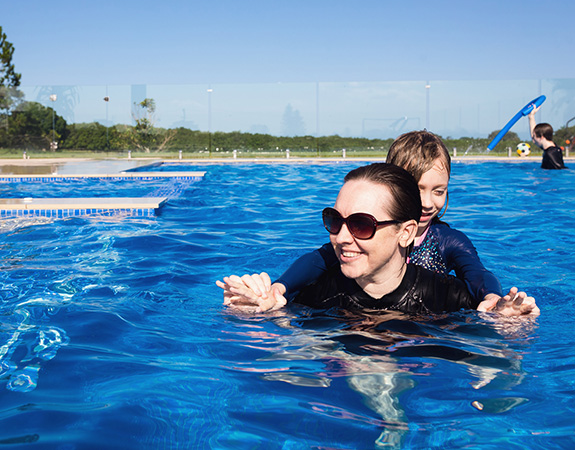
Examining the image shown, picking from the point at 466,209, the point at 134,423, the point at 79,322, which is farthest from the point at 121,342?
the point at 466,209

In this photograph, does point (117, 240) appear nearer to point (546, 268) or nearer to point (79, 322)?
point (79, 322)

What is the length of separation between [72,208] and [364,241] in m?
5.92

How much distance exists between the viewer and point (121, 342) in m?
2.71

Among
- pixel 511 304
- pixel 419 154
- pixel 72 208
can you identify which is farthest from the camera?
pixel 72 208

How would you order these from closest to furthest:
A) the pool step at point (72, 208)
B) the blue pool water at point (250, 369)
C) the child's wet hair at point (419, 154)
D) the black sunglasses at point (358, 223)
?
the blue pool water at point (250, 369) < the black sunglasses at point (358, 223) < the child's wet hair at point (419, 154) < the pool step at point (72, 208)

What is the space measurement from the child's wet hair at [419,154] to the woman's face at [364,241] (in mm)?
604

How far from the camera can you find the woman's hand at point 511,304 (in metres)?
2.14

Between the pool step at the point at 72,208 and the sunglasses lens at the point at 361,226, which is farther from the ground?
the sunglasses lens at the point at 361,226

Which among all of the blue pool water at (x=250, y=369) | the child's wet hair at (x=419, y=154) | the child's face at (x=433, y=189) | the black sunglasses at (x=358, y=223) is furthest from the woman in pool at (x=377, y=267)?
the child's wet hair at (x=419, y=154)

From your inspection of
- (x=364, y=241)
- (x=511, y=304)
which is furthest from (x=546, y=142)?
(x=364, y=241)

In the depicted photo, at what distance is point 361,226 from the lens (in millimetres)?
2066

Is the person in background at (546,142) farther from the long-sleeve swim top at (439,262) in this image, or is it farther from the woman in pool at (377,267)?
the woman in pool at (377,267)

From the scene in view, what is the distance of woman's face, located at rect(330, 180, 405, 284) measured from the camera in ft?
6.88

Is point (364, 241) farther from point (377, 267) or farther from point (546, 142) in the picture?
point (546, 142)
